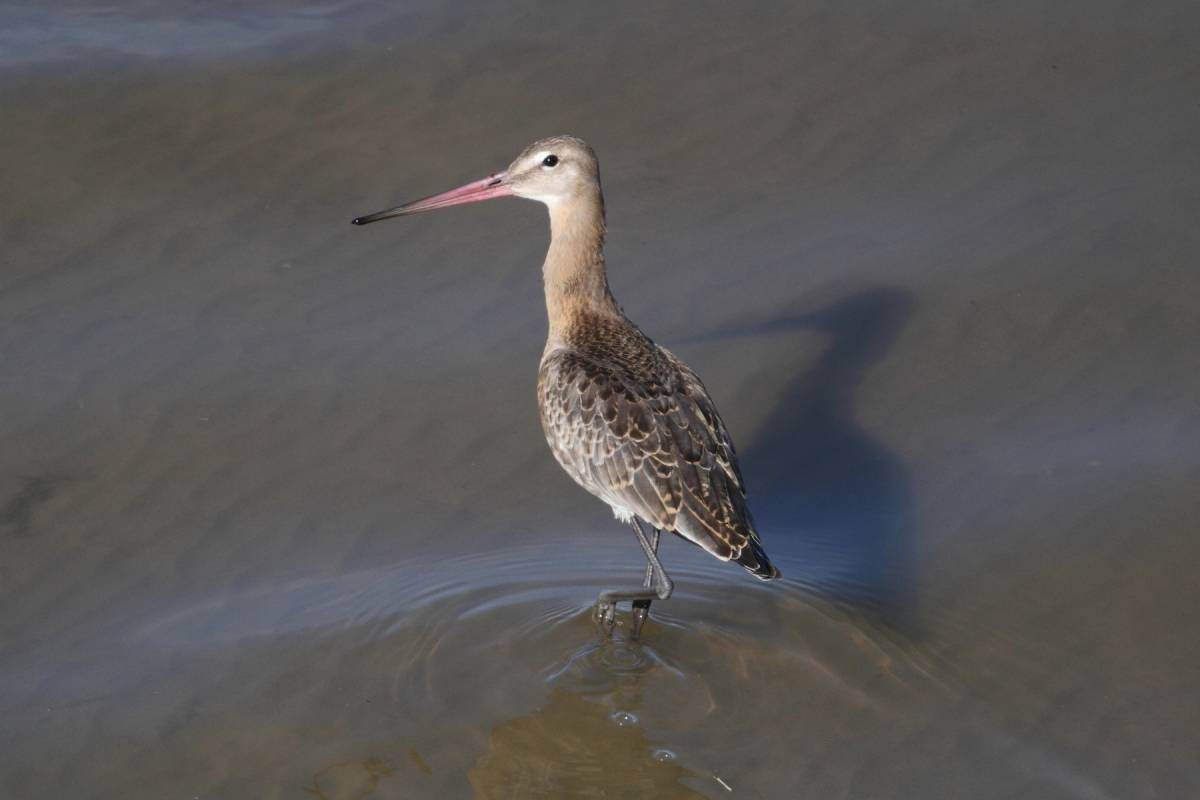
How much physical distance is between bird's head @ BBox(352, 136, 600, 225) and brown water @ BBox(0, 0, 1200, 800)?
0.88 meters

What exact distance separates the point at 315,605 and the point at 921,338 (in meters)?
3.12

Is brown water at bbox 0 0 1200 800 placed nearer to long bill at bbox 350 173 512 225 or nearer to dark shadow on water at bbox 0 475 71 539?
dark shadow on water at bbox 0 475 71 539

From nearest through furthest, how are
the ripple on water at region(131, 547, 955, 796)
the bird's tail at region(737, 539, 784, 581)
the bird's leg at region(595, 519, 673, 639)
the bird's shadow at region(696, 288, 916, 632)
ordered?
the ripple on water at region(131, 547, 955, 796), the bird's tail at region(737, 539, 784, 581), the bird's leg at region(595, 519, 673, 639), the bird's shadow at region(696, 288, 916, 632)

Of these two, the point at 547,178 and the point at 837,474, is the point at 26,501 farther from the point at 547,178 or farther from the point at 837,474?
the point at 837,474

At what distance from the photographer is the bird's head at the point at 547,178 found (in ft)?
20.7

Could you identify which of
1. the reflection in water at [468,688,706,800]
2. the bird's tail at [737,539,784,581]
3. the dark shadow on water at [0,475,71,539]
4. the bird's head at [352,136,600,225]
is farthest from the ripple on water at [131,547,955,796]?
the bird's head at [352,136,600,225]

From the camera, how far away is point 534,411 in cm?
679

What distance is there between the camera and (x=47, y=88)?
8328 mm

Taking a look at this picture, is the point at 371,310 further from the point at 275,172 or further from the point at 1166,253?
the point at 1166,253

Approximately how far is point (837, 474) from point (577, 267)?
4.48 ft

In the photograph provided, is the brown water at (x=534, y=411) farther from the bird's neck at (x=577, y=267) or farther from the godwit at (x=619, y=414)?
the bird's neck at (x=577, y=267)

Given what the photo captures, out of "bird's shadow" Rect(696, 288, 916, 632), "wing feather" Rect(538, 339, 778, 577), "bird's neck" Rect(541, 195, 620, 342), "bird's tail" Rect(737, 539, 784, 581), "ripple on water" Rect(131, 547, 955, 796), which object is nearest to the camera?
"ripple on water" Rect(131, 547, 955, 796)

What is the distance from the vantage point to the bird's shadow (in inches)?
235

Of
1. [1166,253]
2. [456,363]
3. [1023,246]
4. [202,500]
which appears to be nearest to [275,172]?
[456,363]
